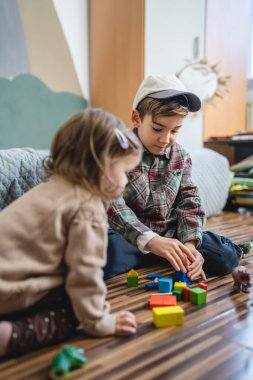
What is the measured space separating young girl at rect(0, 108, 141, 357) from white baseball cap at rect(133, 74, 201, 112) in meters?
0.39

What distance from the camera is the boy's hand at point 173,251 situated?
0.97 m

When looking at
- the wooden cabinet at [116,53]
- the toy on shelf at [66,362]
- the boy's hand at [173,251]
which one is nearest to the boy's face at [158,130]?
the boy's hand at [173,251]

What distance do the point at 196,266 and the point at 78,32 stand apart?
1.69m

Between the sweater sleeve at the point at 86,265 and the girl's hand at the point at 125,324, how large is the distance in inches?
2.4

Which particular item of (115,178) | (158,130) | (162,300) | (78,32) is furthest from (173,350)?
(78,32)

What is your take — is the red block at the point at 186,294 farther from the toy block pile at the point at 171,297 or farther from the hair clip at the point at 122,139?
the hair clip at the point at 122,139

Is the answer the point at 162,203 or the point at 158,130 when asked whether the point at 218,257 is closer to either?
the point at 162,203

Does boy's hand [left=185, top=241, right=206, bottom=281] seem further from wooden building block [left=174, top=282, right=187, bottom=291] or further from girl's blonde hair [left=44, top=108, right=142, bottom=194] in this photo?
girl's blonde hair [left=44, top=108, right=142, bottom=194]

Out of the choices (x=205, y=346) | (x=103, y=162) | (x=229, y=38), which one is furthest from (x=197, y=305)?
→ (x=229, y=38)

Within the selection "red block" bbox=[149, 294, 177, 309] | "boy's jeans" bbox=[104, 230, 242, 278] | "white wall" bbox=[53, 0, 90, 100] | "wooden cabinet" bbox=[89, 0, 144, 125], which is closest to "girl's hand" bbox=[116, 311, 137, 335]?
"red block" bbox=[149, 294, 177, 309]

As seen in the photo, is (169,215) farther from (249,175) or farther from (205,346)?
(249,175)

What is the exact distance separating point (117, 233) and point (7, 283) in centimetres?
54

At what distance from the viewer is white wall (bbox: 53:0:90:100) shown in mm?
2119

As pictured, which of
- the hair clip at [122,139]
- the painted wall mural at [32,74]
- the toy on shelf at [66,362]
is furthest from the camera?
the painted wall mural at [32,74]
